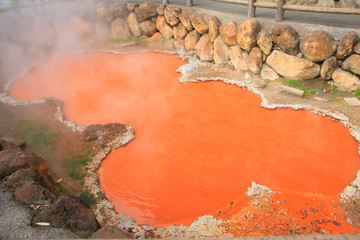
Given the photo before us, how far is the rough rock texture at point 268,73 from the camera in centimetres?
649

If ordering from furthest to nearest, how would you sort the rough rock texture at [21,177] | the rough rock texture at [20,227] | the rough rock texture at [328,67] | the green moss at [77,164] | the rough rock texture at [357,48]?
the rough rock texture at [328,67]
the rough rock texture at [357,48]
the green moss at [77,164]
the rough rock texture at [21,177]
the rough rock texture at [20,227]

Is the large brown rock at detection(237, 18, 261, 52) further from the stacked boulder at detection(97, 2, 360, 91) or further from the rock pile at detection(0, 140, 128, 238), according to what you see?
the rock pile at detection(0, 140, 128, 238)

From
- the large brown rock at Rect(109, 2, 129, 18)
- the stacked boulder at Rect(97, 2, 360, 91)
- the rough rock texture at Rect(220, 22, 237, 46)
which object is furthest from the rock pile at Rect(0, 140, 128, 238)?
the large brown rock at Rect(109, 2, 129, 18)

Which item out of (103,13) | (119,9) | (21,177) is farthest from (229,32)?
(21,177)

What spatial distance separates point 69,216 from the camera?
2814 millimetres

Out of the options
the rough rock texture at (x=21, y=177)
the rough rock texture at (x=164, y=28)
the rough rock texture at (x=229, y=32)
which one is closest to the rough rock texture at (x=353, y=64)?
the rough rock texture at (x=229, y=32)

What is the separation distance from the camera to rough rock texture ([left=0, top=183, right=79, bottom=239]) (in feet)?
8.18

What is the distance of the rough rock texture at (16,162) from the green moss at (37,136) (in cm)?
120

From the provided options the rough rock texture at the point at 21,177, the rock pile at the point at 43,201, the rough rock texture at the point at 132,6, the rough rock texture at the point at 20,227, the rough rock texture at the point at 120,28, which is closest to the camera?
the rough rock texture at the point at 20,227

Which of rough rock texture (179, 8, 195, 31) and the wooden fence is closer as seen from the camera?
the wooden fence

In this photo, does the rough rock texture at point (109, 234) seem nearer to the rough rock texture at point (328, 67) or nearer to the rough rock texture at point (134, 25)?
the rough rock texture at point (328, 67)

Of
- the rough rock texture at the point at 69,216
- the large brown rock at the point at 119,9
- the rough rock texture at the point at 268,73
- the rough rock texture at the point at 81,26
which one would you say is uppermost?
the large brown rock at the point at 119,9

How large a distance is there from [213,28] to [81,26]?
5.34m

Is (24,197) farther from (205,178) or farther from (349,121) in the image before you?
(349,121)
